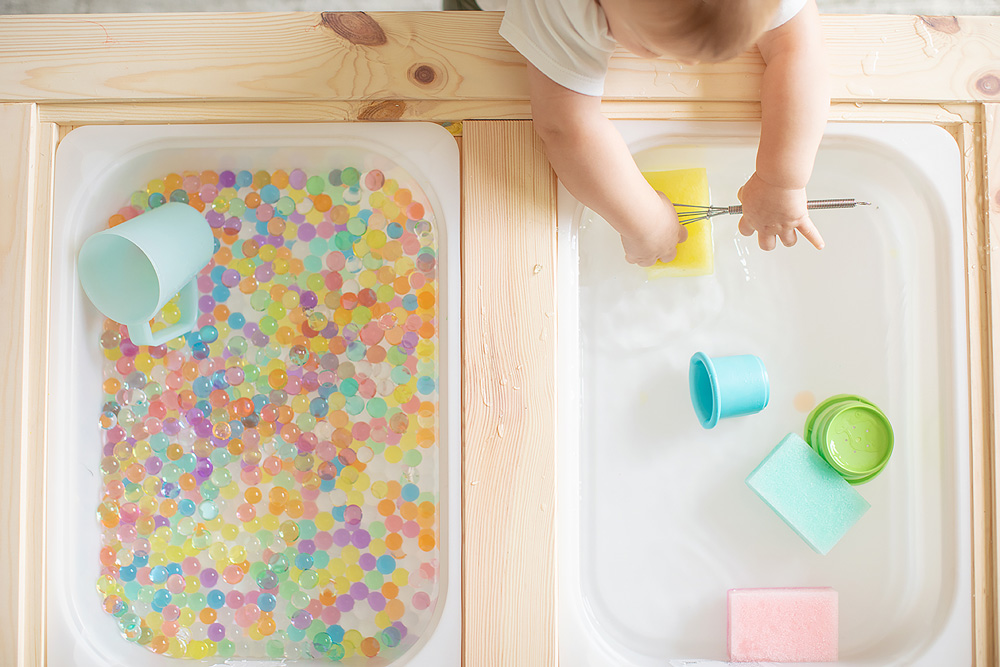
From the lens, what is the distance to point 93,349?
0.81m

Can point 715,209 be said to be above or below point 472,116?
below

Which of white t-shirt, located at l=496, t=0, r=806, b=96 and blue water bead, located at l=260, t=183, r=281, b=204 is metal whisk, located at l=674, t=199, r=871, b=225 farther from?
blue water bead, located at l=260, t=183, r=281, b=204

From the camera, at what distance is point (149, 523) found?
80 centimetres

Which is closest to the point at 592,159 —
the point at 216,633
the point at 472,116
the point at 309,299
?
the point at 472,116

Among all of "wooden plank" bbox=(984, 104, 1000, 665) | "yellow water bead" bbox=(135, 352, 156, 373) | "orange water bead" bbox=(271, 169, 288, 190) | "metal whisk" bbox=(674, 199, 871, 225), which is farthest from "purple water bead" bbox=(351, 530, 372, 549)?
"wooden plank" bbox=(984, 104, 1000, 665)

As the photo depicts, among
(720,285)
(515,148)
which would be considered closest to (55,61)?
(515,148)

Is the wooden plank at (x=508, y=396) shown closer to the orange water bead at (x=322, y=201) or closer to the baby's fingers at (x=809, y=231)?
the orange water bead at (x=322, y=201)

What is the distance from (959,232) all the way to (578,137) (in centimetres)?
48

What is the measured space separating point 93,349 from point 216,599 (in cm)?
35

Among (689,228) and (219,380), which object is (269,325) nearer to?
(219,380)

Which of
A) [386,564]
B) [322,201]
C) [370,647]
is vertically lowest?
[370,647]

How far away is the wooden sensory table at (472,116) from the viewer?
0.75 m

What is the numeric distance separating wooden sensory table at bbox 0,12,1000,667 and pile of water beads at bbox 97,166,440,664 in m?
0.08

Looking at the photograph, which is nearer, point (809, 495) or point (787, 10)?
point (787, 10)
